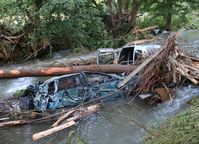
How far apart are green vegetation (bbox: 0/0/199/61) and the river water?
1075cm

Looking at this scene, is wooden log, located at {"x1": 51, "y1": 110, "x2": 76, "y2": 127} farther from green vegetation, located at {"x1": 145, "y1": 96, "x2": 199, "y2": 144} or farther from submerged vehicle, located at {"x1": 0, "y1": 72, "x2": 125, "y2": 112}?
green vegetation, located at {"x1": 145, "y1": 96, "x2": 199, "y2": 144}

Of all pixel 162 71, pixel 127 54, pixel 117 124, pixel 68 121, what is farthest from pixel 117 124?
pixel 127 54

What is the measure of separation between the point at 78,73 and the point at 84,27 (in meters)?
11.9

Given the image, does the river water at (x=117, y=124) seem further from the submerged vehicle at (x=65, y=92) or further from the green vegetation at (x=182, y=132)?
the green vegetation at (x=182, y=132)

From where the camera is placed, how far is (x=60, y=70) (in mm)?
15234

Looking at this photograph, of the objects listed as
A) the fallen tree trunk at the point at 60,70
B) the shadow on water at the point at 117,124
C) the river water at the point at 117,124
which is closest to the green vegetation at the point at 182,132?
the river water at the point at 117,124

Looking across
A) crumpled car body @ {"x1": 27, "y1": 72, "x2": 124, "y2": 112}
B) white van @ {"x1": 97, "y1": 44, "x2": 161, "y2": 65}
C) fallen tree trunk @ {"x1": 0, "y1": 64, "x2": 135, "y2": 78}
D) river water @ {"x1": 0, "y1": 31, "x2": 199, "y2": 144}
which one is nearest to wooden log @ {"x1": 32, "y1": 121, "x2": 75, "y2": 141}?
river water @ {"x1": 0, "y1": 31, "x2": 199, "y2": 144}

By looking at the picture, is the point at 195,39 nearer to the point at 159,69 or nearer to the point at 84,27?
the point at 84,27

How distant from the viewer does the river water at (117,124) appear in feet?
38.5

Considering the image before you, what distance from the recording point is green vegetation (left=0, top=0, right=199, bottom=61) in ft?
78.7

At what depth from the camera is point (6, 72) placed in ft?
48.2

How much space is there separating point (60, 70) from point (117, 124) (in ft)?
12.1

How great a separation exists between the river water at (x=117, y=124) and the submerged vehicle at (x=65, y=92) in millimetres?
556

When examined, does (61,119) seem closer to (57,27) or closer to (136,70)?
(136,70)
